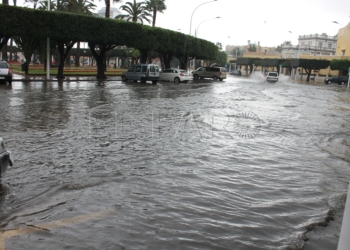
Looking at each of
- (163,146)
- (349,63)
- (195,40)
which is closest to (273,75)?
(195,40)

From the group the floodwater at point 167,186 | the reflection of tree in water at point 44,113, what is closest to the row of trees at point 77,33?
the reflection of tree in water at point 44,113

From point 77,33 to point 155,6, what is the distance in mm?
22442

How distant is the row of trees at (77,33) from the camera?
27516 millimetres

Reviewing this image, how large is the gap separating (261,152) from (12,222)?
572 centimetres

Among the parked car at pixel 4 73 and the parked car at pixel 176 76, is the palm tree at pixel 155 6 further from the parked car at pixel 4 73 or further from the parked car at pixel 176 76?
the parked car at pixel 4 73

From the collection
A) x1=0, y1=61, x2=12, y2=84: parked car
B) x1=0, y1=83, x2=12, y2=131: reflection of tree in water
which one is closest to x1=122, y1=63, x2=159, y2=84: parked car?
x1=0, y1=61, x2=12, y2=84: parked car

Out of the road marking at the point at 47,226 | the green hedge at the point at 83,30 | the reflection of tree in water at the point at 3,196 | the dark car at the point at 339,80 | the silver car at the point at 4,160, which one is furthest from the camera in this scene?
the dark car at the point at 339,80

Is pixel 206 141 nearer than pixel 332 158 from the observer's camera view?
No

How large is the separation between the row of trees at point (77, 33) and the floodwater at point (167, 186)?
19.5 m

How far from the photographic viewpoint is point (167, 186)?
18.5 feet

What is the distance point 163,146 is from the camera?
8266mm

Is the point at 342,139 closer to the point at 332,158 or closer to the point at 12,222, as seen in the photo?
the point at 332,158

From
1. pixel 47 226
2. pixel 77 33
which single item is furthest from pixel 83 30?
pixel 47 226

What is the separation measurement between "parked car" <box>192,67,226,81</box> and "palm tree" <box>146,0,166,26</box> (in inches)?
391
